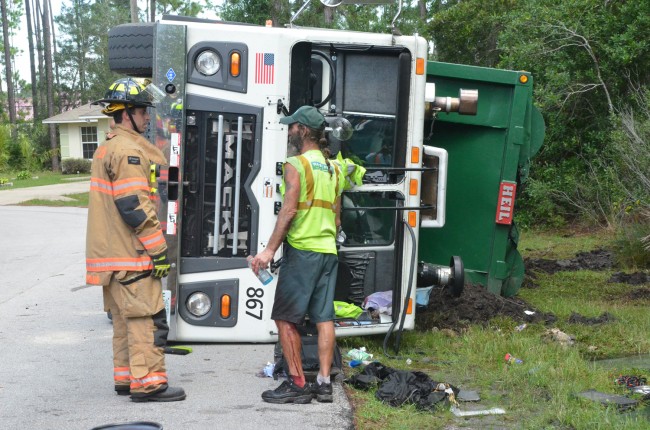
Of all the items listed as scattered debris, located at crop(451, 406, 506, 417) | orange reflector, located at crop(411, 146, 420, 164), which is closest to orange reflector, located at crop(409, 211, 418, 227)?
orange reflector, located at crop(411, 146, 420, 164)

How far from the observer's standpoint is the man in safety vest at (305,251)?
561 cm

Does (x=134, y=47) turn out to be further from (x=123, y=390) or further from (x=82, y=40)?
(x=82, y=40)

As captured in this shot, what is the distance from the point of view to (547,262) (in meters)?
12.6

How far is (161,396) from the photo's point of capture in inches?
220

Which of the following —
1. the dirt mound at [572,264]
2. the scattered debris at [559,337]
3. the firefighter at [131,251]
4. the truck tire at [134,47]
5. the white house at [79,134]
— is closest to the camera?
the firefighter at [131,251]

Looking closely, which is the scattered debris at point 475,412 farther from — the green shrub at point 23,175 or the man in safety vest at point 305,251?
the green shrub at point 23,175

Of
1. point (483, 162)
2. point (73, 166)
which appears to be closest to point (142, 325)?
point (483, 162)

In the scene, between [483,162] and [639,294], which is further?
[639,294]

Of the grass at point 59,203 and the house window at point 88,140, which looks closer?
the grass at point 59,203

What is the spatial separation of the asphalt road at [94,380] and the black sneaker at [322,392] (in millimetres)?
40

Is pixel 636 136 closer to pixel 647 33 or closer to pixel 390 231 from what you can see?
pixel 647 33

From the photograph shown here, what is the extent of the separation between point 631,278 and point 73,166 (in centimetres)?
3709

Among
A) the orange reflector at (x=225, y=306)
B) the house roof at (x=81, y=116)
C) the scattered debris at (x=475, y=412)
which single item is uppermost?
the orange reflector at (x=225, y=306)

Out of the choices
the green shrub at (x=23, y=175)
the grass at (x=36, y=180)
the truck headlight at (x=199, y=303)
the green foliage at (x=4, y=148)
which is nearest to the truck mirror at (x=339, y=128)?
the truck headlight at (x=199, y=303)
